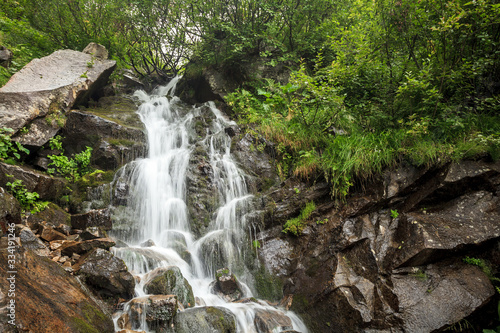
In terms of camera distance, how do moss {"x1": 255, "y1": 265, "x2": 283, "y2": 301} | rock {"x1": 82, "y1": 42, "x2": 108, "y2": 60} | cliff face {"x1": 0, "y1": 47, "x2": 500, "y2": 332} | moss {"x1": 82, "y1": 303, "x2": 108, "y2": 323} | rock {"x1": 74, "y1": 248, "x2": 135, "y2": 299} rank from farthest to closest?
rock {"x1": 82, "y1": 42, "x2": 108, "y2": 60} → moss {"x1": 255, "y1": 265, "x2": 283, "y2": 301} → rock {"x1": 74, "y1": 248, "x2": 135, "y2": 299} → cliff face {"x1": 0, "y1": 47, "x2": 500, "y2": 332} → moss {"x1": 82, "y1": 303, "x2": 108, "y2": 323}

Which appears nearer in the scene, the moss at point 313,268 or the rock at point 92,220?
the moss at point 313,268

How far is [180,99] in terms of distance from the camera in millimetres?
12961

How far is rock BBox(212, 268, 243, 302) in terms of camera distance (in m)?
4.79

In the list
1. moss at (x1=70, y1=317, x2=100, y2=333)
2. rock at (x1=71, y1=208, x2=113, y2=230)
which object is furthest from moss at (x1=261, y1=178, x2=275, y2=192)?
moss at (x1=70, y1=317, x2=100, y2=333)

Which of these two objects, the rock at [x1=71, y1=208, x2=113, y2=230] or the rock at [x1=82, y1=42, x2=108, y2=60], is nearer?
the rock at [x1=71, y1=208, x2=113, y2=230]

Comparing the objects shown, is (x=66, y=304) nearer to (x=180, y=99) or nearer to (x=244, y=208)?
(x=244, y=208)

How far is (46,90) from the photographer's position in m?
7.18

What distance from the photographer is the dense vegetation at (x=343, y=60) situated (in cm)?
485

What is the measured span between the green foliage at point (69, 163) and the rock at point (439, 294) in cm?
787

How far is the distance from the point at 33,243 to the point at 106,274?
1.28 metres

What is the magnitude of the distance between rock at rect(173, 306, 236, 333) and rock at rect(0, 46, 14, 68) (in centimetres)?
976

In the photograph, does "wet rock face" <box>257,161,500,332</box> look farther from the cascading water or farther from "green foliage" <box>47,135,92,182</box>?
"green foliage" <box>47,135,92,182</box>

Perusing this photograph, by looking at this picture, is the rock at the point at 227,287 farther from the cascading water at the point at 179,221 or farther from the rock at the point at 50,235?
the rock at the point at 50,235

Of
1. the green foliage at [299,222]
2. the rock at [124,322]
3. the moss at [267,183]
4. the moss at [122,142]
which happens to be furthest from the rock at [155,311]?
the moss at [122,142]
